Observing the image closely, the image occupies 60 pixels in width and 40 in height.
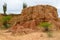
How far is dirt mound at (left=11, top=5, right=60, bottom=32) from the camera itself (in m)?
32.2

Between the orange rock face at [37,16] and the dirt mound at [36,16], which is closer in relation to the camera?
the dirt mound at [36,16]

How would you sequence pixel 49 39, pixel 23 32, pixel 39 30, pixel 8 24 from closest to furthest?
pixel 49 39, pixel 23 32, pixel 39 30, pixel 8 24

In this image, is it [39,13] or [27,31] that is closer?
[27,31]

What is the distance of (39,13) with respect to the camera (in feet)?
115

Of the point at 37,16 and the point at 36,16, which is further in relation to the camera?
the point at 36,16

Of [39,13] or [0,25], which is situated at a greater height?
[39,13]

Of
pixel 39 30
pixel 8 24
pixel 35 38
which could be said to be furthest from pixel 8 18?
pixel 35 38

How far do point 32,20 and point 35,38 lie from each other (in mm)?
10891

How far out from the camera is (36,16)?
34.8 m

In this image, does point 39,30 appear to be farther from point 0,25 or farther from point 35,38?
point 0,25

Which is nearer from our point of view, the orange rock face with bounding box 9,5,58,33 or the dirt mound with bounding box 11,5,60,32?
the dirt mound with bounding box 11,5,60,32

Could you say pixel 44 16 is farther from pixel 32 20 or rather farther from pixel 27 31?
pixel 27 31

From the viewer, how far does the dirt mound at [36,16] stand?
1267 inches

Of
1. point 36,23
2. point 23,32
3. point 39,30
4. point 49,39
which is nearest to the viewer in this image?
point 49,39
